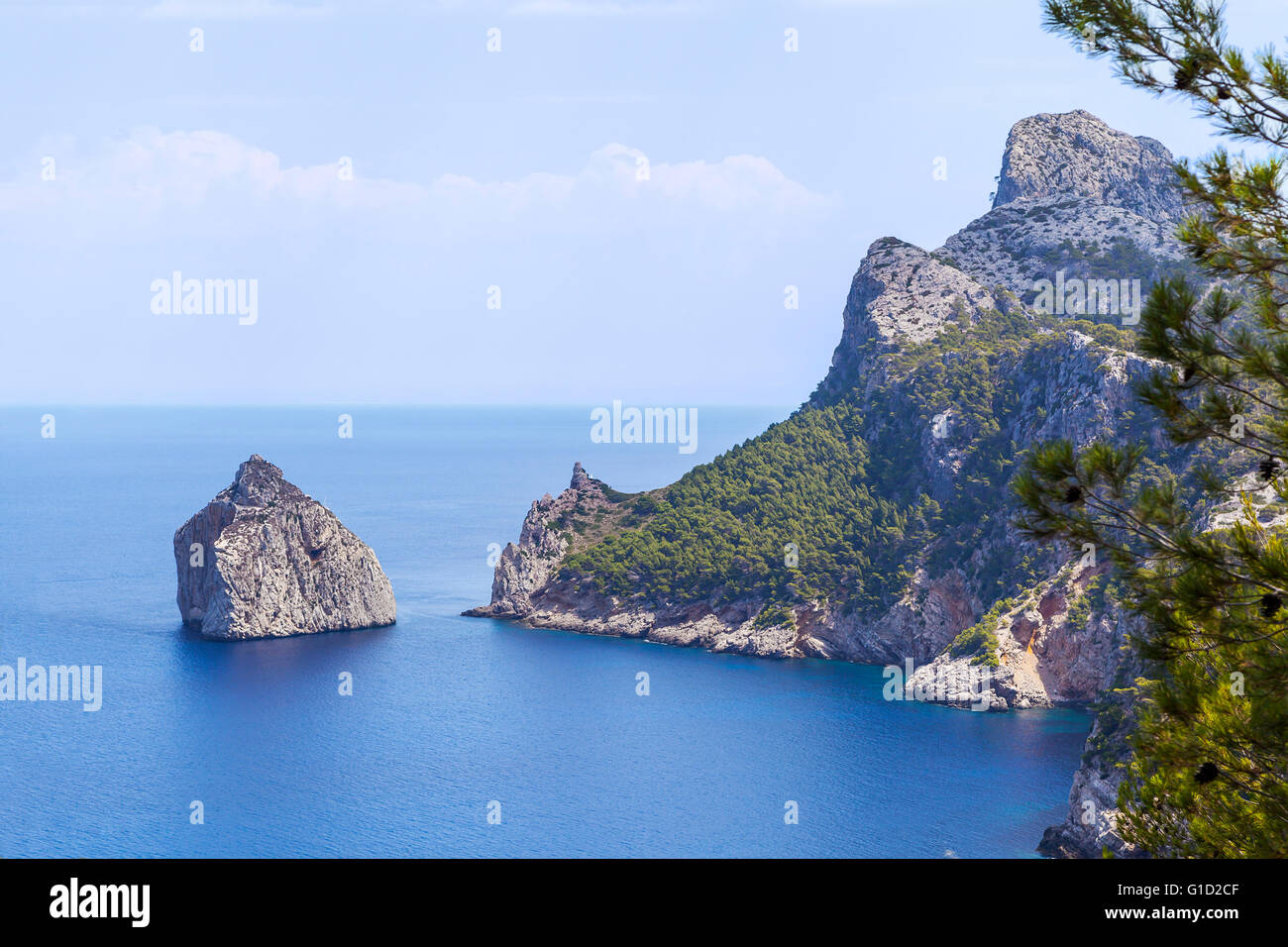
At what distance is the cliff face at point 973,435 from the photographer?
74750mm

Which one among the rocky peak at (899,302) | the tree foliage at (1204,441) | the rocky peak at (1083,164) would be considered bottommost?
the tree foliage at (1204,441)

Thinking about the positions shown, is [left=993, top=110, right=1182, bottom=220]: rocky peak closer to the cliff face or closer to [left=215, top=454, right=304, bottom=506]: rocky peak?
the cliff face

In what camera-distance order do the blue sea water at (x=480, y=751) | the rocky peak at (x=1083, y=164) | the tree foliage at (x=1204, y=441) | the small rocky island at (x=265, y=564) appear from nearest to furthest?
the tree foliage at (x=1204, y=441)
the blue sea water at (x=480, y=751)
the small rocky island at (x=265, y=564)
the rocky peak at (x=1083, y=164)

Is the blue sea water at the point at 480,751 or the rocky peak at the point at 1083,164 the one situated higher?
the rocky peak at the point at 1083,164

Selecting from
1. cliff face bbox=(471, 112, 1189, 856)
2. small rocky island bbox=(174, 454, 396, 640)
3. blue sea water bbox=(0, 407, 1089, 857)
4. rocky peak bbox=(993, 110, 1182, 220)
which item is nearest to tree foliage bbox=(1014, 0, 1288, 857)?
blue sea water bbox=(0, 407, 1089, 857)

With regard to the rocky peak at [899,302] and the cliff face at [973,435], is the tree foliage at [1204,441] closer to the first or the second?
the cliff face at [973,435]

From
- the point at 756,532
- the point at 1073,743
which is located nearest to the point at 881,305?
the point at 756,532

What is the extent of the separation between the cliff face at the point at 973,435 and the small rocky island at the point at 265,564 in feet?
47.1

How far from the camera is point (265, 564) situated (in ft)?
299

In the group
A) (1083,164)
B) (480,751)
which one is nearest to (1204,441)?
(480,751)

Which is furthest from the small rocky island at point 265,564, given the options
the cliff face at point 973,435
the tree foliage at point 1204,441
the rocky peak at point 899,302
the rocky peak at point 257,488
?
the tree foliage at point 1204,441

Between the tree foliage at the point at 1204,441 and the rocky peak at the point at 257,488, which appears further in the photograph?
the rocky peak at the point at 257,488

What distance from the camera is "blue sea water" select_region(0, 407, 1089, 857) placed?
52844mm
